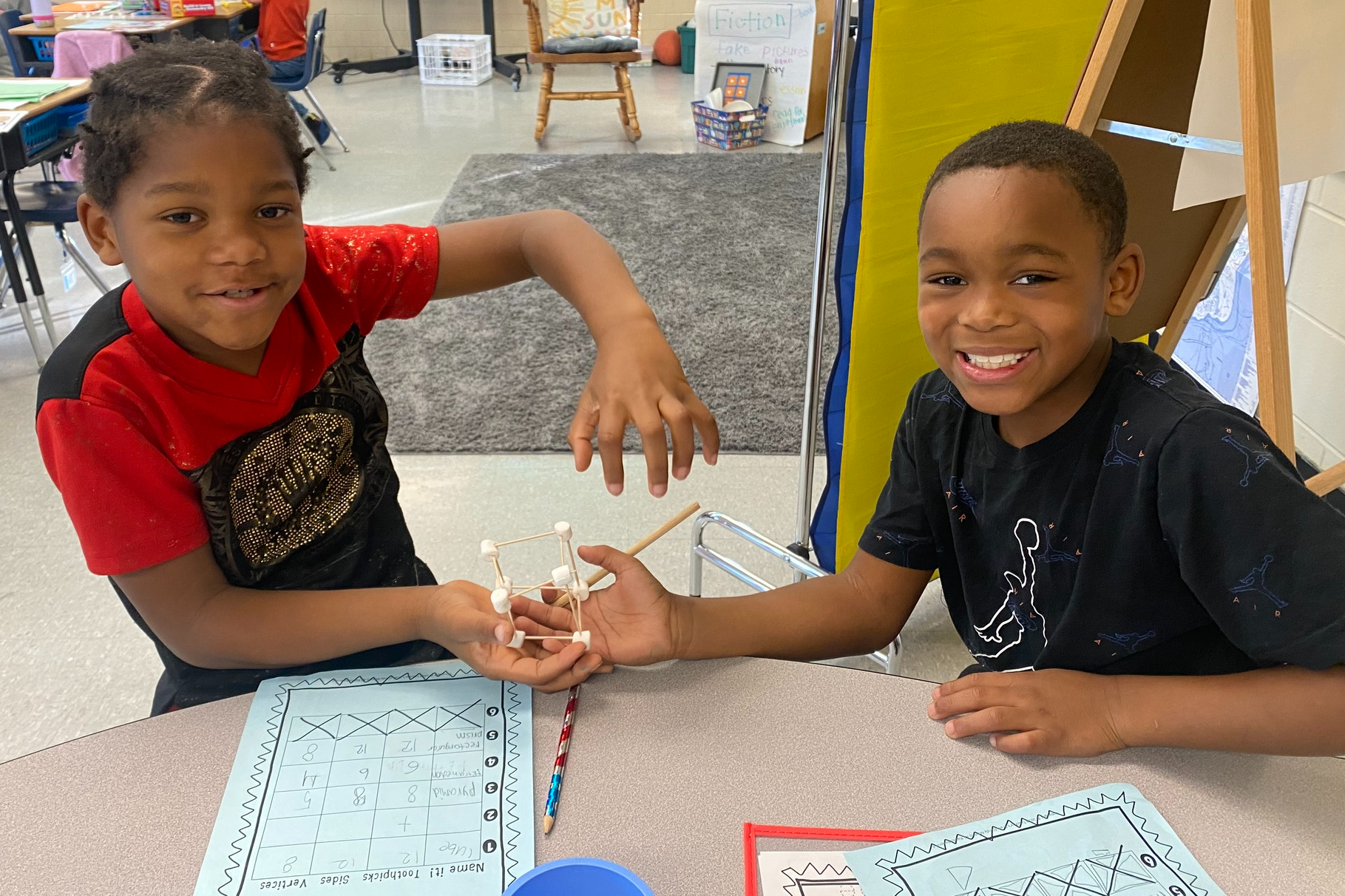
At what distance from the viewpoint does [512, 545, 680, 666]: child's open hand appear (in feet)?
2.53

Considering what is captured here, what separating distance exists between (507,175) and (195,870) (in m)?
4.02

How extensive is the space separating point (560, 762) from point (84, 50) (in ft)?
11.8

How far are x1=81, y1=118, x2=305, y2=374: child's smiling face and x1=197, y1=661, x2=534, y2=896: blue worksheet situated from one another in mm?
313

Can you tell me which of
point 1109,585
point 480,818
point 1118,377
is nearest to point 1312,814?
point 1109,585

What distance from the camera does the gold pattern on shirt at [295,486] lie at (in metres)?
0.92

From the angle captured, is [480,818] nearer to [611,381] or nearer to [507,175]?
[611,381]

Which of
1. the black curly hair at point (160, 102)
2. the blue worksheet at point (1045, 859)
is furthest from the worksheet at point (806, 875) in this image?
the black curly hair at point (160, 102)

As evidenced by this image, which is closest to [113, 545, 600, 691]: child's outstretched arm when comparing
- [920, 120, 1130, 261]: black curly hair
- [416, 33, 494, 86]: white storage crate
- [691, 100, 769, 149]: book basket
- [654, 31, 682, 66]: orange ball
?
[920, 120, 1130, 261]: black curly hair

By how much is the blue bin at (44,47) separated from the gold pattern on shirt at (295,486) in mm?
3960

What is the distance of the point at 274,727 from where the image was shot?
71cm

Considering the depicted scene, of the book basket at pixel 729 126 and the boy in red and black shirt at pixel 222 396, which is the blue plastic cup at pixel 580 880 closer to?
the boy in red and black shirt at pixel 222 396

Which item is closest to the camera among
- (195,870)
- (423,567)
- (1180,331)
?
(195,870)

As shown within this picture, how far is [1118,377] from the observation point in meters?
0.84

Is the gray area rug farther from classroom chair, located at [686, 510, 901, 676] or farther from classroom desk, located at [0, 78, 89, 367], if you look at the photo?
classroom desk, located at [0, 78, 89, 367]
